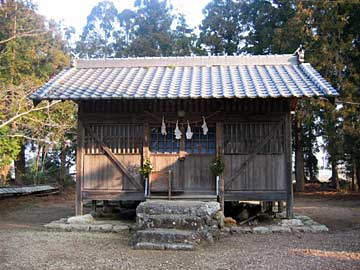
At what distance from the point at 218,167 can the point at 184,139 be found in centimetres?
118

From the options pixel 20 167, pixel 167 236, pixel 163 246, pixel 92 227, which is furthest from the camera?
pixel 20 167

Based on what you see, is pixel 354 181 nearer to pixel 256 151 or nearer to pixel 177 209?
pixel 256 151

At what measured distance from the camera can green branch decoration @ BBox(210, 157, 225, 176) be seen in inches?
379

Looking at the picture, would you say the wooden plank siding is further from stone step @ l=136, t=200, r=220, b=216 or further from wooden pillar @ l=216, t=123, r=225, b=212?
stone step @ l=136, t=200, r=220, b=216

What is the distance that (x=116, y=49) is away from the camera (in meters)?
30.9

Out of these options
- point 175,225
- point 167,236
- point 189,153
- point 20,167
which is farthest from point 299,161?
point 20,167

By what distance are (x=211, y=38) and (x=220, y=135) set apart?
15.1 m

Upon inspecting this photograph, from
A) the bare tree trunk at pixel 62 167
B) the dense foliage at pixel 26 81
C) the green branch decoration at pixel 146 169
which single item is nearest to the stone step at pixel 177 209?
the green branch decoration at pixel 146 169

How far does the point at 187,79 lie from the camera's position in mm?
10312

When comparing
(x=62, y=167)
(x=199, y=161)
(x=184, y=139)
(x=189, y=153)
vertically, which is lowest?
(x=62, y=167)

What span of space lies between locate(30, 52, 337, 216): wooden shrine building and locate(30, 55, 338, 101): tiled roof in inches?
2.1

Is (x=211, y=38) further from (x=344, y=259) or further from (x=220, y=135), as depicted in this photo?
(x=344, y=259)

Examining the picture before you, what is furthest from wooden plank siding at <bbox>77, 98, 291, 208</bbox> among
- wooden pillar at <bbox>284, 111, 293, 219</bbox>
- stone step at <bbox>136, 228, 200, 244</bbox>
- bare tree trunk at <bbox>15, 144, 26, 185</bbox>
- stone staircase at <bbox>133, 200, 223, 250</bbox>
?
bare tree trunk at <bbox>15, 144, 26, 185</bbox>

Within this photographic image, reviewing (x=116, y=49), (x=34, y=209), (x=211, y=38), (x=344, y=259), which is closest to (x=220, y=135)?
(x=344, y=259)
